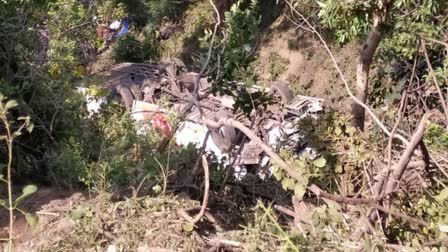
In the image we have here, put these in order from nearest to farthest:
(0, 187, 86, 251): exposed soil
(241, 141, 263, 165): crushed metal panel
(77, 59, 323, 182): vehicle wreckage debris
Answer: (0, 187, 86, 251): exposed soil, (77, 59, 323, 182): vehicle wreckage debris, (241, 141, 263, 165): crushed metal panel

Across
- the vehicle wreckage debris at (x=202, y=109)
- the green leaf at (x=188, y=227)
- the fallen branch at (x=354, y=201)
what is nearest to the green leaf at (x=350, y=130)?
the vehicle wreckage debris at (x=202, y=109)

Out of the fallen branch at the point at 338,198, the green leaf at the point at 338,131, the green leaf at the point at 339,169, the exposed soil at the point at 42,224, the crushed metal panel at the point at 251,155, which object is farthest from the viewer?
the crushed metal panel at the point at 251,155

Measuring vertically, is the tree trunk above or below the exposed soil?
above

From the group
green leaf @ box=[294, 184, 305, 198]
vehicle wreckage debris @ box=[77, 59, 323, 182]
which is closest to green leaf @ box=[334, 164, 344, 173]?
vehicle wreckage debris @ box=[77, 59, 323, 182]

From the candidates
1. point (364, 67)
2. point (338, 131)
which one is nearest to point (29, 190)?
point (338, 131)

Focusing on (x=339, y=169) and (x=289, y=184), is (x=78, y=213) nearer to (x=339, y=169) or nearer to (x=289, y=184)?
(x=289, y=184)

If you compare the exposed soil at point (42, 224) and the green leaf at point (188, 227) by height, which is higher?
the green leaf at point (188, 227)

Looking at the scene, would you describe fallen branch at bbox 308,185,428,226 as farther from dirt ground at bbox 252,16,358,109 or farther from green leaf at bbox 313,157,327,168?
dirt ground at bbox 252,16,358,109

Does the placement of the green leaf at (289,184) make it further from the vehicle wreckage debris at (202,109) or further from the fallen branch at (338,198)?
the vehicle wreckage debris at (202,109)

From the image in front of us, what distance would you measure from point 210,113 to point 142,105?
220 centimetres

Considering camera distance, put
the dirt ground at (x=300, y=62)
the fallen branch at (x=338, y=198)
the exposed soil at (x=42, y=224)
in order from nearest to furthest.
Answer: the fallen branch at (x=338, y=198), the exposed soil at (x=42, y=224), the dirt ground at (x=300, y=62)

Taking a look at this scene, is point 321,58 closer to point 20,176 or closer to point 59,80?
point 59,80

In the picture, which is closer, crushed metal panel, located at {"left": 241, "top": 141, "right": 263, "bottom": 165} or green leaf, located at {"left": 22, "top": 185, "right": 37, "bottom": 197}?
green leaf, located at {"left": 22, "top": 185, "right": 37, "bottom": 197}

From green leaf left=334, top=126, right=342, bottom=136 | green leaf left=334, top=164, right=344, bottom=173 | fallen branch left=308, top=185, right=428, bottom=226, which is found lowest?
green leaf left=334, top=164, right=344, bottom=173
